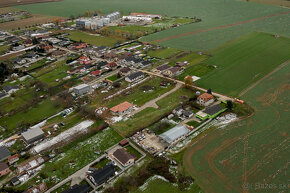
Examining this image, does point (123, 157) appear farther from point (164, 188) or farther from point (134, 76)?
point (134, 76)

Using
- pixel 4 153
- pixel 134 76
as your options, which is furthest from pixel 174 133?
pixel 4 153

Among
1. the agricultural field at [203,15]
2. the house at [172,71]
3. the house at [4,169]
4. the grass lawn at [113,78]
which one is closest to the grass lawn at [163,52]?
the agricultural field at [203,15]

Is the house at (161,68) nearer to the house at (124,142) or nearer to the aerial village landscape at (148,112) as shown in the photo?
the aerial village landscape at (148,112)

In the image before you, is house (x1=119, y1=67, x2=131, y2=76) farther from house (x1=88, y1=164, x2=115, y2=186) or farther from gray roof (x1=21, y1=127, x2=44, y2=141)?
house (x1=88, y1=164, x2=115, y2=186)

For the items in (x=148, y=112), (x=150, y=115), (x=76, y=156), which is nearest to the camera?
(x=76, y=156)

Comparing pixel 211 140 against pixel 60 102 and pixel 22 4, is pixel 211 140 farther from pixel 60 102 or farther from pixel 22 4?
pixel 22 4

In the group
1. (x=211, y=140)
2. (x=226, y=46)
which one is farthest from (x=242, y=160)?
(x=226, y=46)
